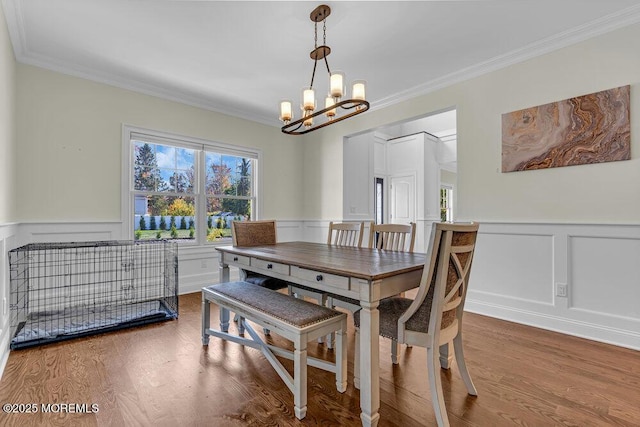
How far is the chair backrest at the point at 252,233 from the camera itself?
292cm

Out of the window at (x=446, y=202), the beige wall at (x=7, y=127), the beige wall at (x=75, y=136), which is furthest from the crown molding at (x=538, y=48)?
the window at (x=446, y=202)

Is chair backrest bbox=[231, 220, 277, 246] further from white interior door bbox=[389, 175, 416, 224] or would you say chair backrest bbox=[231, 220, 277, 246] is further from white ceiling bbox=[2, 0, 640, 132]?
white interior door bbox=[389, 175, 416, 224]

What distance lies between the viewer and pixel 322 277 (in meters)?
1.74

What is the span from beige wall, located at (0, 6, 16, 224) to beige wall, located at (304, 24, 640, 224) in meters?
3.77

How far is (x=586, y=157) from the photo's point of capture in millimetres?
2566

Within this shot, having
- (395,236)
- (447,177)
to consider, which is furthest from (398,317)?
(447,177)

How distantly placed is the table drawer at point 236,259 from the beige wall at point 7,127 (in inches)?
60.7

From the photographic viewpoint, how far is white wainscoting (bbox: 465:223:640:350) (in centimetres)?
241

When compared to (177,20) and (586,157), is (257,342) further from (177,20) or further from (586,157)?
(586,157)

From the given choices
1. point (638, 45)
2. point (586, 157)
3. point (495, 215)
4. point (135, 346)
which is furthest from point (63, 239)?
point (638, 45)

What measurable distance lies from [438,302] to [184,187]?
370 centimetres

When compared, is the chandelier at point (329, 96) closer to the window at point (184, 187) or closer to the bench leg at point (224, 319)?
the bench leg at point (224, 319)

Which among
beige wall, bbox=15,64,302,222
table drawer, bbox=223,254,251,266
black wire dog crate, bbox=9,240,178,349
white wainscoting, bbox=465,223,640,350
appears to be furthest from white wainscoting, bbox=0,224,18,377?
white wainscoting, bbox=465,223,640,350

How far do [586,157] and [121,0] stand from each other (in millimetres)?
3881
